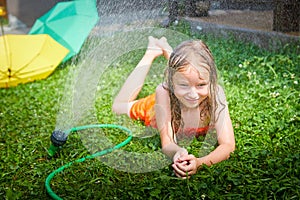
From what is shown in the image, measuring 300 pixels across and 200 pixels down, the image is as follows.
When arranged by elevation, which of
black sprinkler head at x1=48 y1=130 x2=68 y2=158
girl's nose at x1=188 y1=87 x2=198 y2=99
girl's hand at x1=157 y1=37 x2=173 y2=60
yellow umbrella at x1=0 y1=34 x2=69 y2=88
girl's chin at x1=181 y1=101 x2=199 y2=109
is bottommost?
yellow umbrella at x1=0 y1=34 x2=69 y2=88

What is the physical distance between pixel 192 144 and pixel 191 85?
1.50 ft

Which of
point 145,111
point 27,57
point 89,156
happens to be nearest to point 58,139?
point 89,156

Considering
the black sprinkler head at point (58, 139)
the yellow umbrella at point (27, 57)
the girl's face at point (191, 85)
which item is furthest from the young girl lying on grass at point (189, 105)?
the yellow umbrella at point (27, 57)

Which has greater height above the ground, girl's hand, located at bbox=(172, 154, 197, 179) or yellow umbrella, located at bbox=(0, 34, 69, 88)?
girl's hand, located at bbox=(172, 154, 197, 179)

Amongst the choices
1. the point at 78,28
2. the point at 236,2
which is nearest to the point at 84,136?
the point at 236,2

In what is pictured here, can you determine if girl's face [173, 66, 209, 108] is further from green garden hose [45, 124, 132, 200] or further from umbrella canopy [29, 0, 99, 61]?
umbrella canopy [29, 0, 99, 61]

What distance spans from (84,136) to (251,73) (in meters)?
1.70

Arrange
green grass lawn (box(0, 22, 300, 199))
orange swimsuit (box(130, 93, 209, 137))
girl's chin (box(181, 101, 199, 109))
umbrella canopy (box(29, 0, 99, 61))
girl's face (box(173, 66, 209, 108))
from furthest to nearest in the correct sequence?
umbrella canopy (box(29, 0, 99, 61)), orange swimsuit (box(130, 93, 209, 137)), girl's chin (box(181, 101, 199, 109)), girl's face (box(173, 66, 209, 108)), green grass lawn (box(0, 22, 300, 199))

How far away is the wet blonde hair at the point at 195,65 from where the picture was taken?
2.36 metres

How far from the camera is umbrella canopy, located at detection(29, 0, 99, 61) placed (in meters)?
4.88

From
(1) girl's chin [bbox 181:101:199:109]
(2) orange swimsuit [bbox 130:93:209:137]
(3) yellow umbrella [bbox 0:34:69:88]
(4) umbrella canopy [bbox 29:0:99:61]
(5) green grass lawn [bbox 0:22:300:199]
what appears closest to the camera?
(5) green grass lawn [bbox 0:22:300:199]

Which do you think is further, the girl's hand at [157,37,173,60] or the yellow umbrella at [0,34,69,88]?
Result: the yellow umbrella at [0,34,69,88]

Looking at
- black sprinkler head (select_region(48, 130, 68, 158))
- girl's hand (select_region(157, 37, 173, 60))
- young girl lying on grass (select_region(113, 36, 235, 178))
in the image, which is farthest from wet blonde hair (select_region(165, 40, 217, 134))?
black sprinkler head (select_region(48, 130, 68, 158))

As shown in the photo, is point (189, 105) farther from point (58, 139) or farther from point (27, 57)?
point (27, 57)
